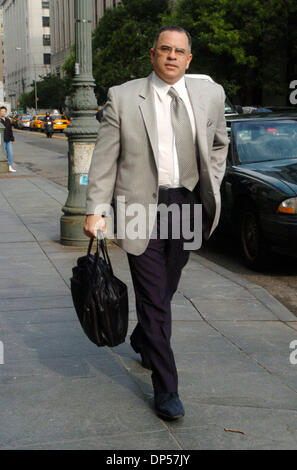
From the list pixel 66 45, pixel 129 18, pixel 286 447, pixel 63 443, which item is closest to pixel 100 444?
pixel 63 443

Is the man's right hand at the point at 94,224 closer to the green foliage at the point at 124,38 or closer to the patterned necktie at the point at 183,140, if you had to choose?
the patterned necktie at the point at 183,140

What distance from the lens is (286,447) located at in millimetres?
3307

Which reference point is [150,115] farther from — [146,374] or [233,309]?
[233,309]

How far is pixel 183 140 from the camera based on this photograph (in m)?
3.69

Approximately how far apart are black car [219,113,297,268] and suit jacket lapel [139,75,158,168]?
3423 mm

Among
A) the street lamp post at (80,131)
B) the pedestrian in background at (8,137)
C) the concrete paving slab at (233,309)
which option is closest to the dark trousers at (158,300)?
the concrete paving slab at (233,309)

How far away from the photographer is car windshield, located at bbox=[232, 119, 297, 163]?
26.3 ft

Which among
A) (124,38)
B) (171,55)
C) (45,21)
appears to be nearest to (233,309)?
(171,55)

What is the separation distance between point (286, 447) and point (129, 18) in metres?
48.7

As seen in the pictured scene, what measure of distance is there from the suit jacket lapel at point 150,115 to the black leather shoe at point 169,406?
1.19m

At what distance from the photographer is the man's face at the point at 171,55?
12.0 feet

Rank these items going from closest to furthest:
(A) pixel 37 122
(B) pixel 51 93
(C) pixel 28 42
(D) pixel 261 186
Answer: (D) pixel 261 186
(A) pixel 37 122
(B) pixel 51 93
(C) pixel 28 42

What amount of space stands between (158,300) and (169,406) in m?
0.54

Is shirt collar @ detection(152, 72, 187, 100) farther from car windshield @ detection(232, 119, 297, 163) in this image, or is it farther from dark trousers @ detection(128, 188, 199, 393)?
car windshield @ detection(232, 119, 297, 163)
